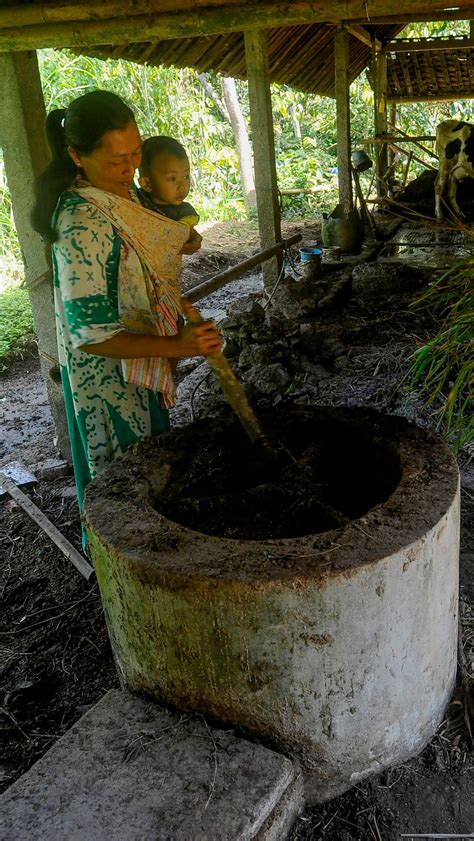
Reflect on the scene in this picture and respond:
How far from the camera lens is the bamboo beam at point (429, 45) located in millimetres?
9023

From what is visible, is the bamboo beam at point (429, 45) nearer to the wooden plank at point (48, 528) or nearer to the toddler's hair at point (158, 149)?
the toddler's hair at point (158, 149)

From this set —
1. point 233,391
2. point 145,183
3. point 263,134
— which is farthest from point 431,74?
point 233,391

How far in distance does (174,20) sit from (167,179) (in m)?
1.27

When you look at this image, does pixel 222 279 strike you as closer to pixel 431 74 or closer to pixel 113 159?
pixel 113 159

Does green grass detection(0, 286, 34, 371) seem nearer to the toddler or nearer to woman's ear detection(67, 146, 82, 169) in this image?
the toddler

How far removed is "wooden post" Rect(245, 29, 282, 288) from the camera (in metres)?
4.28

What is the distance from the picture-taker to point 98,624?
2.62m

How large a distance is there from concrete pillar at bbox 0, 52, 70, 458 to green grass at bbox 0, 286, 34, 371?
2.80m

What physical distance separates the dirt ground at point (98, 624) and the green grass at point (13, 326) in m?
0.89

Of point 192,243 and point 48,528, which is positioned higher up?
point 192,243

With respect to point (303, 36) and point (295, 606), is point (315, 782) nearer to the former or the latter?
point (295, 606)

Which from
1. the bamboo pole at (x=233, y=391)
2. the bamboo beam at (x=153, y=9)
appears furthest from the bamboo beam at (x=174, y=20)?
the bamboo pole at (x=233, y=391)

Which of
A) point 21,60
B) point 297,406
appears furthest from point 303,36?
point 297,406

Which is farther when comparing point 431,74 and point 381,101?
point 431,74
